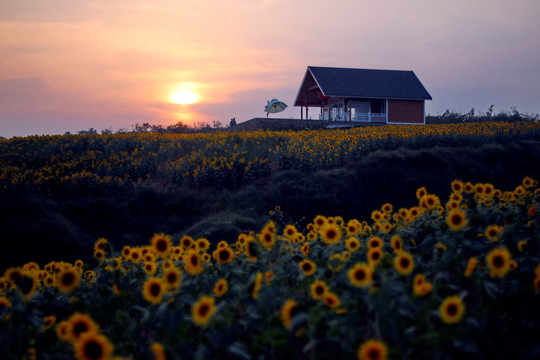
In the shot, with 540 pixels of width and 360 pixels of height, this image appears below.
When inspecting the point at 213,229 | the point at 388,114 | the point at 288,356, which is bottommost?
the point at 213,229

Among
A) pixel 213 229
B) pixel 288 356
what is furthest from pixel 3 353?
pixel 213 229

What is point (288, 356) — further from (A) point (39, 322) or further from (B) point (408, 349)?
(A) point (39, 322)

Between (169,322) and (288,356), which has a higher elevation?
(169,322)

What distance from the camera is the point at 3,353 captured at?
2.61 m

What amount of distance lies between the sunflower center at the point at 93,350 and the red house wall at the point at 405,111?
101 feet

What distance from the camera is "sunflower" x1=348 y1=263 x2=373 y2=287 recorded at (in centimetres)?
235

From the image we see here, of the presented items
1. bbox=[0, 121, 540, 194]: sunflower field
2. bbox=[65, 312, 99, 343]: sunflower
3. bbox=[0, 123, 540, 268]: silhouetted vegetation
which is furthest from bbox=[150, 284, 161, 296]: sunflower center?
bbox=[0, 121, 540, 194]: sunflower field

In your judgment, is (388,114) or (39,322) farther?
(388,114)

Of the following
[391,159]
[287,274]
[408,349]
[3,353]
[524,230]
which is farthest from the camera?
[391,159]

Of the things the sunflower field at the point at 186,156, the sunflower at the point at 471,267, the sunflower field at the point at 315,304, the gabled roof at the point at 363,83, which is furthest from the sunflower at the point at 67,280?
the gabled roof at the point at 363,83

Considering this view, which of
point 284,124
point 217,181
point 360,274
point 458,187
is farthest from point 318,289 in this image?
point 284,124

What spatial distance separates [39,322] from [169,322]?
3.41ft

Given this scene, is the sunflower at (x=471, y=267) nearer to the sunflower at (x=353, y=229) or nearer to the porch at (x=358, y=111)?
the sunflower at (x=353, y=229)

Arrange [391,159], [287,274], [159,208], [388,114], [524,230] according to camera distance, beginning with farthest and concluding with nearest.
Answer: [388,114], [391,159], [159,208], [524,230], [287,274]
